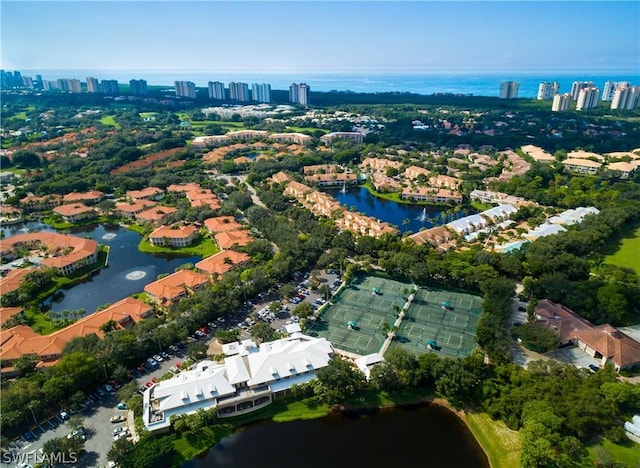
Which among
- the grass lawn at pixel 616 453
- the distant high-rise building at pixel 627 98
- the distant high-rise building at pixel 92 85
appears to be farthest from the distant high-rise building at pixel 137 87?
the grass lawn at pixel 616 453

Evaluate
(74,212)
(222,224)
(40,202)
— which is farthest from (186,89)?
(222,224)

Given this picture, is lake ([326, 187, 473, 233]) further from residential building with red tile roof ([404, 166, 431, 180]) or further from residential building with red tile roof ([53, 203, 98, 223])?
residential building with red tile roof ([53, 203, 98, 223])

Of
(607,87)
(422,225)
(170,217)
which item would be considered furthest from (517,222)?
(607,87)

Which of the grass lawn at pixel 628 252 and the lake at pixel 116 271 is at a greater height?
the grass lawn at pixel 628 252

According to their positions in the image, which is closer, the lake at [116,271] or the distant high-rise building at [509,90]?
the lake at [116,271]

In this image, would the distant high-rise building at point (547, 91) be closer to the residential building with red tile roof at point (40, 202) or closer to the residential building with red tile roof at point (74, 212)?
the residential building with red tile roof at point (74, 212)

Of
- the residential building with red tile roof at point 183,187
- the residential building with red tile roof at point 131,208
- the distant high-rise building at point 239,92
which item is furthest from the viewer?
the distant high-rise building at point 239,92

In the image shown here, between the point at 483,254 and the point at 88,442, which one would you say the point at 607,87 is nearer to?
the point at 483,254
